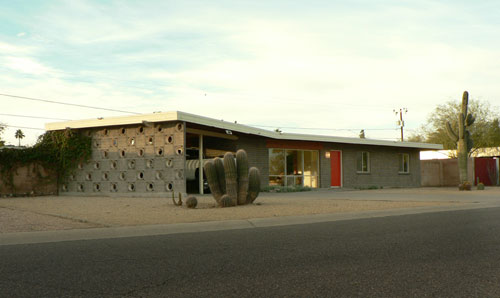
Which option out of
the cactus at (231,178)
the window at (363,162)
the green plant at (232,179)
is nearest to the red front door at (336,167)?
the window at (363,162)

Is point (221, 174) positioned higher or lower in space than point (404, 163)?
lower

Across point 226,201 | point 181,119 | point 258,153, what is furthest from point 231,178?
point 258,153

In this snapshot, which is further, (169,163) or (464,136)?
(464,136)

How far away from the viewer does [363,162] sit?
1248 inches

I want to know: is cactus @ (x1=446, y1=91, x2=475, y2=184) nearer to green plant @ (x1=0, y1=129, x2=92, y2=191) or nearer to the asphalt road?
the asphalt road

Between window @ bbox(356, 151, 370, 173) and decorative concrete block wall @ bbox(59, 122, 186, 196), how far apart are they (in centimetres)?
1475

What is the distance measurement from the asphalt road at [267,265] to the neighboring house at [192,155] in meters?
12.1

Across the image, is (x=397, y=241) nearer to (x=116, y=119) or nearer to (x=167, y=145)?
(x=167, y=145)

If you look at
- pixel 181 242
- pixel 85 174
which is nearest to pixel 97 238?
pixel 181 242

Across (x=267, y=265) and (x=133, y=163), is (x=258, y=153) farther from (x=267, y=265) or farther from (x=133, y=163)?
(x=267, y=265)

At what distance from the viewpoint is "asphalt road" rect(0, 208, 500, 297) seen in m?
4.69

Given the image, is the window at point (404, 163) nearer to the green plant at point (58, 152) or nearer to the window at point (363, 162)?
the window at point (363, 162)

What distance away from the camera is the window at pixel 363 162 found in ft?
103

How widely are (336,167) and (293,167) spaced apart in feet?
10.2
